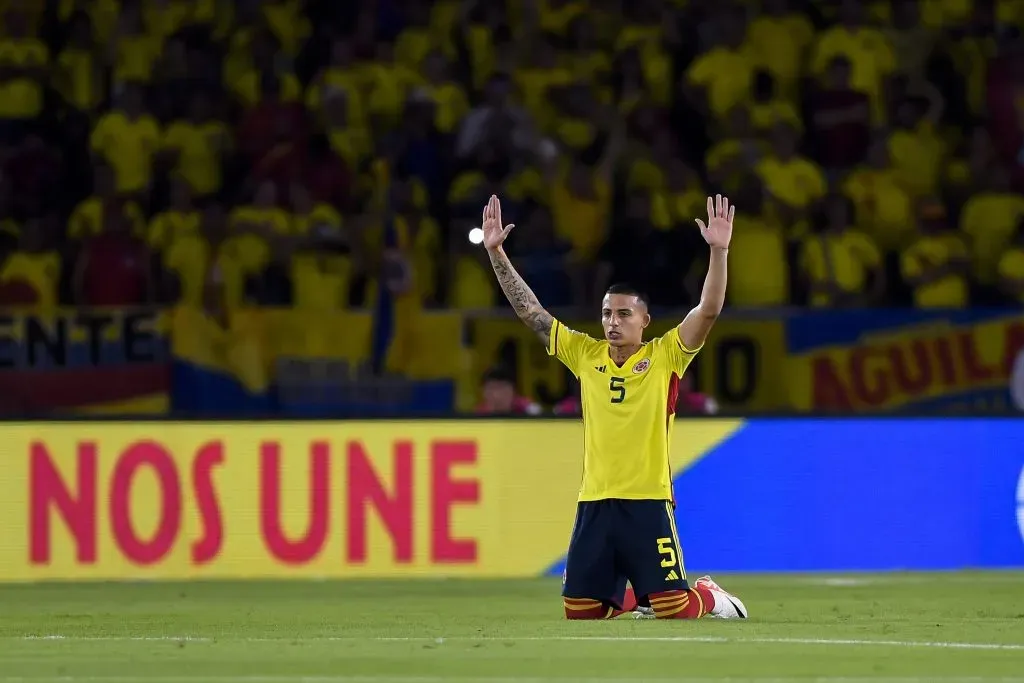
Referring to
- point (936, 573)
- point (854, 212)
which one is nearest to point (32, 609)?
point (936, 573)

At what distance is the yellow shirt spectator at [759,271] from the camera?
647 inches

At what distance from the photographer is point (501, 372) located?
14.8 meters

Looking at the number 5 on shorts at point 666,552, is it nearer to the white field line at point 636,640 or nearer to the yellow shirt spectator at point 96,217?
the white field line at point 636,640

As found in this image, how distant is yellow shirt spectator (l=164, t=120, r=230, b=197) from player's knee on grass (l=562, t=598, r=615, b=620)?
346 inches

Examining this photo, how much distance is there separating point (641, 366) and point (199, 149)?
8925mm

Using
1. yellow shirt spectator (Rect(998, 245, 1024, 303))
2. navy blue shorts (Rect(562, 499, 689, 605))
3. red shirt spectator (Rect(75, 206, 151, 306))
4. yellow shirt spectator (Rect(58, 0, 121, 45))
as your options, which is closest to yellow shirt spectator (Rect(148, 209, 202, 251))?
red shirt spectator (Rect(75, 206, 151, 306))

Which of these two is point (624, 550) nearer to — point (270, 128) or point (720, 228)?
point (720, 228)

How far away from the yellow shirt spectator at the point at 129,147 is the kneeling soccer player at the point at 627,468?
8.50m

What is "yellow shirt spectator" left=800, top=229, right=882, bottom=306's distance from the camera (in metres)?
16.6

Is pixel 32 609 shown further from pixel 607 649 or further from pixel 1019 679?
pixel 1019 679

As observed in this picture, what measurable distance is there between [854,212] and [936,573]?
4724mm

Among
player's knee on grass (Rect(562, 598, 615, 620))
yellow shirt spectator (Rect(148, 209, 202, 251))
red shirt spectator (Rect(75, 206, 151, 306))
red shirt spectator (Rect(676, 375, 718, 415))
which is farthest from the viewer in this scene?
yellow shirt spectator (Rect(148, 209, 202, 251))

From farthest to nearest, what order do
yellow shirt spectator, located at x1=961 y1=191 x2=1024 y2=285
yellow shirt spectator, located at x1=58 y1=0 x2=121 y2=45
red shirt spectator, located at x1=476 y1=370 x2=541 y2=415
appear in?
yellow shirt spectator, located at x1=58 y1=0 x2=121 y2=45, yellow shirt spectator, located at x1=961 y1=191 x2=1024 y2=285, red shirt spectator, located at x1=476 y1=370 x2=541 y2=415

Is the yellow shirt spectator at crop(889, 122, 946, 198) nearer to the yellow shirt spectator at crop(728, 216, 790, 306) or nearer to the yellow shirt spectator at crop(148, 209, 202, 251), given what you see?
the yellow shirt spectator at crop(728, 216, 790, 306)
